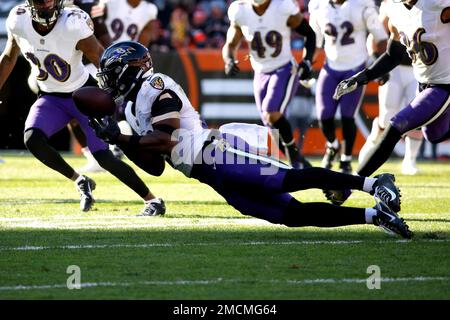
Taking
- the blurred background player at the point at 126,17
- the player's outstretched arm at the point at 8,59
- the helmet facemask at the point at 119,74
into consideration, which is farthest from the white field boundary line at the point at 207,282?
the blurred background player at the point at 126,17

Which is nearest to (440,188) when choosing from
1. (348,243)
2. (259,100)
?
(259,100)

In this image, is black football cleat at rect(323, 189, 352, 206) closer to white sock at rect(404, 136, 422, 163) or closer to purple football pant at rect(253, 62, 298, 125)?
purple football pant at rect(253, 62, 298, 125)

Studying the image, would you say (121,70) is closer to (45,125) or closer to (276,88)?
(45,125)

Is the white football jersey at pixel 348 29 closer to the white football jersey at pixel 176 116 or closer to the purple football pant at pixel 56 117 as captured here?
the purple football pant at pixel 56 117

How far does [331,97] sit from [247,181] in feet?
14.9

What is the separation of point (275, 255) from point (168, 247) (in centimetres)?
69

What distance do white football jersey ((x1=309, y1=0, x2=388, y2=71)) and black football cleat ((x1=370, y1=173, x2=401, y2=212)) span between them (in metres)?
4.41

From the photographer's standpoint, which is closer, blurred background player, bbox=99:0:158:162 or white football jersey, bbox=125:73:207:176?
white football jersey, bbox=125:73:207:176

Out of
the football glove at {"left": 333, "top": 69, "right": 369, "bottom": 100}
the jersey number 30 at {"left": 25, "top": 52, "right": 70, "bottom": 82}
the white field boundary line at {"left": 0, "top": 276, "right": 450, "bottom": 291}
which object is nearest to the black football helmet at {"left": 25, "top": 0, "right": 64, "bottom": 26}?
the jersey number 30 at {"left": 25, "top": 52, "right": 70, "bottom": 82}

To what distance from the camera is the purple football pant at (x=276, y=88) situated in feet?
32.8

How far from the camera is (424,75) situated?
22.9 ft

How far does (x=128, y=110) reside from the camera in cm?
611

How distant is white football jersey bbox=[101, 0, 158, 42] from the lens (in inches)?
477

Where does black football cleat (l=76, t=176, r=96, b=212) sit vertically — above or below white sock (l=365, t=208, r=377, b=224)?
above
